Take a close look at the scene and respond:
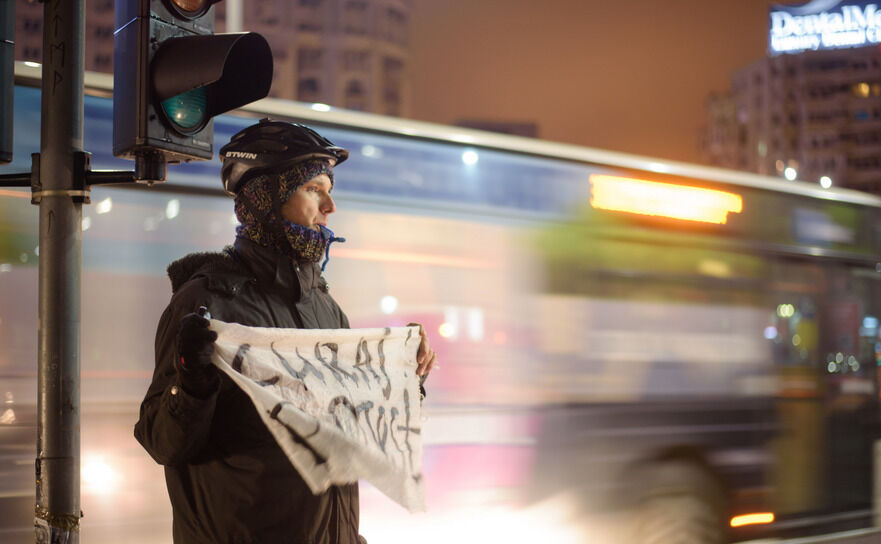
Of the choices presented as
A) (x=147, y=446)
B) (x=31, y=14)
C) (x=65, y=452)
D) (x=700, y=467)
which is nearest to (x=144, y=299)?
(x=65, y=452)

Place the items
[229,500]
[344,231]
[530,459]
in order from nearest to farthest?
[229,500]
[344,231]
[530,459]

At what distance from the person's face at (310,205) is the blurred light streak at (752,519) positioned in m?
5.87

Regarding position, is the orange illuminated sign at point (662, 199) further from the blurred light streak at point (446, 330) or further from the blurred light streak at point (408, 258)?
the blurred light streak at point (446, 330)

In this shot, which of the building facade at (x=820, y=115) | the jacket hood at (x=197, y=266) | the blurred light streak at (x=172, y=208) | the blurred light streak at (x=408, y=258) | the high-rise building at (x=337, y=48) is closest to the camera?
the jacket hood at (x=197, y=266)

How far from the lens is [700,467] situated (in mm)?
7406

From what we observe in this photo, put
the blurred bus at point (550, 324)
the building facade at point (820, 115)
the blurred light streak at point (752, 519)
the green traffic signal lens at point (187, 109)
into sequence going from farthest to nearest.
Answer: the building facade at point (820, 115), the blurred light streak at point (752, 519), the blurred bus at point (550, 324), the green traffic signal lens at point (187, 109)

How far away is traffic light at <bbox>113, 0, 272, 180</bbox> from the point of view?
2.81 m

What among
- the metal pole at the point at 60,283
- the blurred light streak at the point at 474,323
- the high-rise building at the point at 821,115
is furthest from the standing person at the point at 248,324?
the high-rise building at the point at 821,115

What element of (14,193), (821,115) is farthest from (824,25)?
(14,193)

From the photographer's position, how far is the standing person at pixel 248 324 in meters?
2.31

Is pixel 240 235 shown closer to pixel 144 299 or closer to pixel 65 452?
pixel 65 452

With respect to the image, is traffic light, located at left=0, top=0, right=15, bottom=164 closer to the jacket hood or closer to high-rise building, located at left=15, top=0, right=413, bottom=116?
the jacket hood

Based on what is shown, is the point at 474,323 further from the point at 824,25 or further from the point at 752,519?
the point at 824,25

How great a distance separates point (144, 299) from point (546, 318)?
2746 mm
